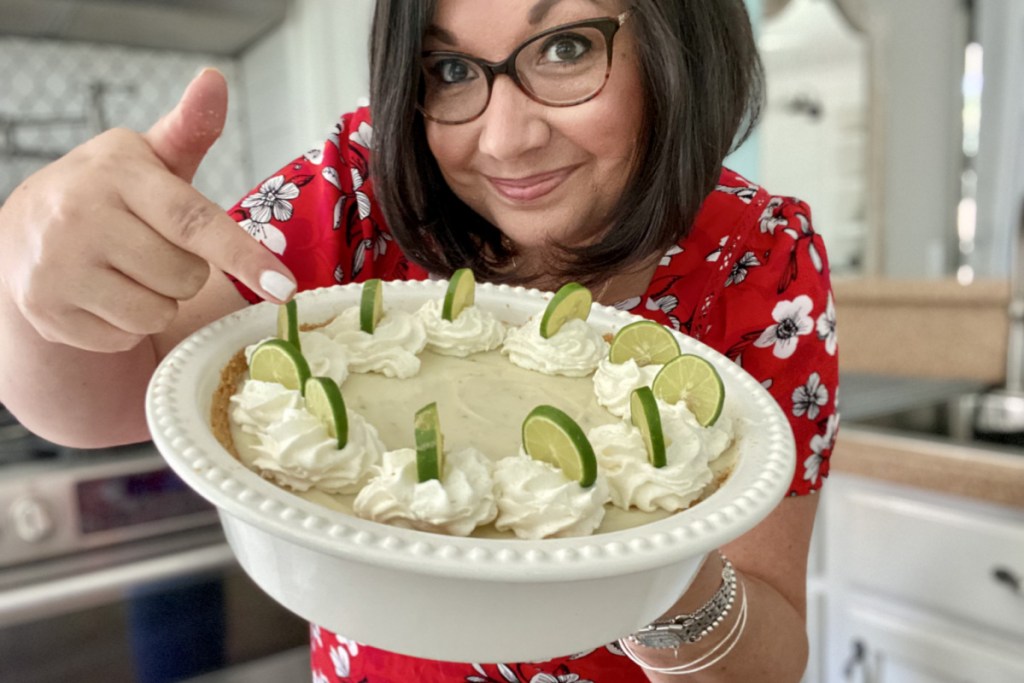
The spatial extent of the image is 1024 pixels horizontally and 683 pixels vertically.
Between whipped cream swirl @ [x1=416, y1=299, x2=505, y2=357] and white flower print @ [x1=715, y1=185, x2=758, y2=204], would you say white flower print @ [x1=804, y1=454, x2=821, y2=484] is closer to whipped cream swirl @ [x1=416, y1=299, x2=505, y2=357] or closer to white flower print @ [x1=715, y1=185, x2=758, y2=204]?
white flower print @ [x1=715, y1=185, x2=758, y2=204]

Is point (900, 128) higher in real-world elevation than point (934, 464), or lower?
higher

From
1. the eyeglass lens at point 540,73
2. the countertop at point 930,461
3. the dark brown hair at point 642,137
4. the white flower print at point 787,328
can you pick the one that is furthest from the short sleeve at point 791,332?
the countertop at point 930,461

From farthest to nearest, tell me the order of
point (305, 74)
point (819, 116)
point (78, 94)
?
point (819, 116), point (78, 94), point (305, 74)

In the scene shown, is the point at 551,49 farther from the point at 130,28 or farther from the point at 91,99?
the point at 91,99

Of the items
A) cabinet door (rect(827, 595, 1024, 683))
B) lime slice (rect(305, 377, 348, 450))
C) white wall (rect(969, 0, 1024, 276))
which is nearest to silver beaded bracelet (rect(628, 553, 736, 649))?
lime slice (rect(305, 377, 348, 450))

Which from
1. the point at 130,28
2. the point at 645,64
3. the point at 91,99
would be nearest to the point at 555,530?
the point at 645,64

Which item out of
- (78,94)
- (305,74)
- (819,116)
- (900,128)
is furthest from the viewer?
(900,128)

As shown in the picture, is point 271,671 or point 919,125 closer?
point 271,671

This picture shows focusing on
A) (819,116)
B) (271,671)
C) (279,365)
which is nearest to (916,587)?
(271,671)

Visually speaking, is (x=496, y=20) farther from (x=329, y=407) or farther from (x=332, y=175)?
(x=329, y=407)

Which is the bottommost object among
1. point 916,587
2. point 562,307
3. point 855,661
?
point 855,661

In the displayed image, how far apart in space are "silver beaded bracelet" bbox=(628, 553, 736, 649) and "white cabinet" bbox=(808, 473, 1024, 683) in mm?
1124

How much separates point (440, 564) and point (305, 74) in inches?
81.0

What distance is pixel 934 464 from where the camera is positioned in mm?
1658
